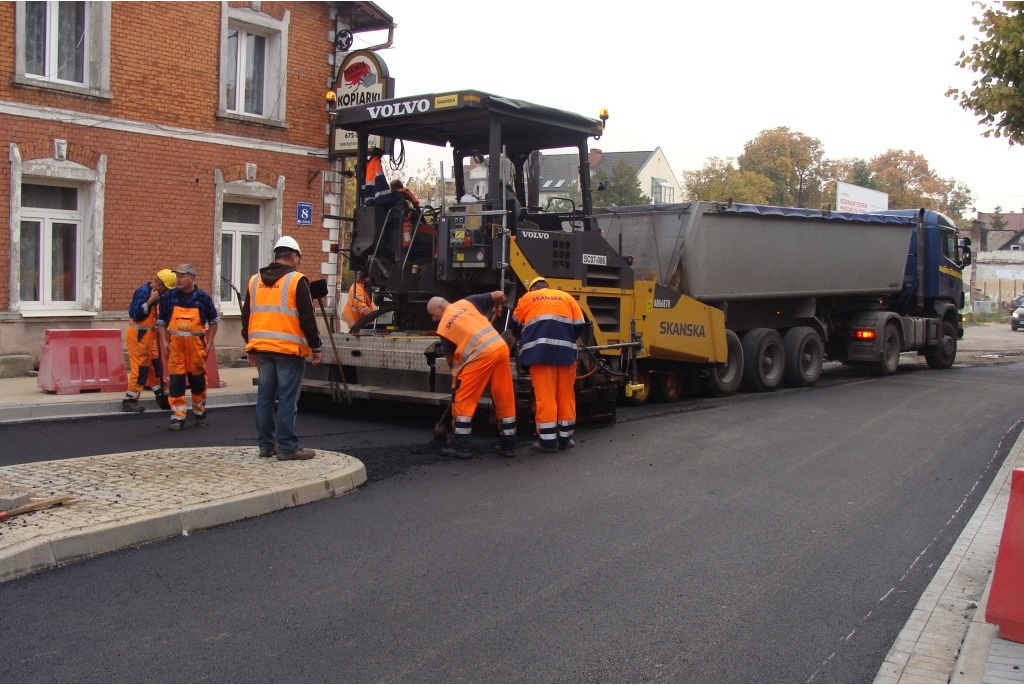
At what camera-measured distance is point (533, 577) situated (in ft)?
17.4

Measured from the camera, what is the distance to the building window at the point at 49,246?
46.1 feet

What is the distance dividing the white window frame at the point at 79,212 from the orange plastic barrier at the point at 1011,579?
12730 millimetres

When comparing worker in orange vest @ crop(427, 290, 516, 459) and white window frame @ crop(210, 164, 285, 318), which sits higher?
white window frame @ crop(210, 164, 285, 318)

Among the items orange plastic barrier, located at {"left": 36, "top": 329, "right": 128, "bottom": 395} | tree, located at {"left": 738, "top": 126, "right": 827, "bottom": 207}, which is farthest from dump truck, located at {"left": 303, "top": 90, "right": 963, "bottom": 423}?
tree, located at {"left": 738, "top": 126, "right": 827, "bottom": 207}

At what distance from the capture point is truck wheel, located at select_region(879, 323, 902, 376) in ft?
58.8

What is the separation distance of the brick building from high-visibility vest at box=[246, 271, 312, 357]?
7596 millimetres

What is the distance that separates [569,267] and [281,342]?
3.81 m

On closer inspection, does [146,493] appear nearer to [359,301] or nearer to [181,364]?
[181,364]

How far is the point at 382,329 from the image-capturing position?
10.8 m

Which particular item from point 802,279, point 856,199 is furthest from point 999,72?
point 856,199

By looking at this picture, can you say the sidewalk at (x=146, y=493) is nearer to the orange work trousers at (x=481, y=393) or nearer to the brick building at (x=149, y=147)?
the orange work trousers at (x=481, y=393)

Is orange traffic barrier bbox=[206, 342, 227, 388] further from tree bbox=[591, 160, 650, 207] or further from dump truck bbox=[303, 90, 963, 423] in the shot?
tree bbox=[591, 160, 650, 207]

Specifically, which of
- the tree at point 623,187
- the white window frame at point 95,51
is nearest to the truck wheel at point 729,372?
the white window frame at point 95,51

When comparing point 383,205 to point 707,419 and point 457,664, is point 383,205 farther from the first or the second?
point 457,664
